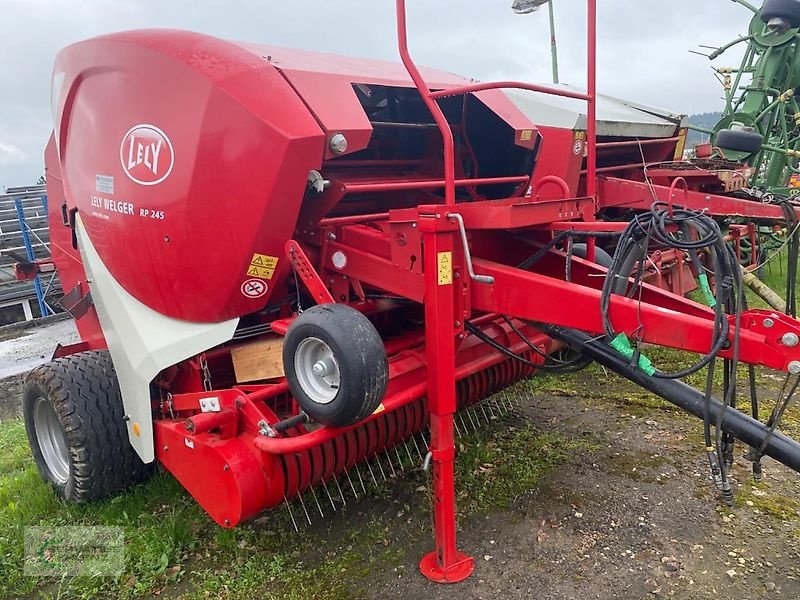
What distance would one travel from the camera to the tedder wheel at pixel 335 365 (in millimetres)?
2176

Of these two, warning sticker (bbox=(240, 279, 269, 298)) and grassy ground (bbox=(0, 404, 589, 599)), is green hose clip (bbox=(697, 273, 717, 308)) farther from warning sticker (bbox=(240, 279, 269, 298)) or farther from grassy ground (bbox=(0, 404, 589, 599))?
warning sticker (bbox=(240, 279, 269, 298))

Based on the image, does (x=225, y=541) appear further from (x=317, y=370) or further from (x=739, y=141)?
(x=739, y=141)

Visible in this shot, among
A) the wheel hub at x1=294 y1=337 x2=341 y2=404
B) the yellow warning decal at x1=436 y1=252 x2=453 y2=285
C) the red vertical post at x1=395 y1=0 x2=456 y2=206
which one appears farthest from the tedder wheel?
the red vertical post at x1=395 y1=0 x2=456 y2=206

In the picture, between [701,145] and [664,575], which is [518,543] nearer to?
[664,575]

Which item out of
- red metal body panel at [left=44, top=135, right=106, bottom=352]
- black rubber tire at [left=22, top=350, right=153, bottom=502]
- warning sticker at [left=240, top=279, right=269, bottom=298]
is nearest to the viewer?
warning sticker at [left=240, top=279, right=269, bottom=298]

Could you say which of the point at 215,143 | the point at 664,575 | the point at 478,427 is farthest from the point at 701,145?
the point at 215,143

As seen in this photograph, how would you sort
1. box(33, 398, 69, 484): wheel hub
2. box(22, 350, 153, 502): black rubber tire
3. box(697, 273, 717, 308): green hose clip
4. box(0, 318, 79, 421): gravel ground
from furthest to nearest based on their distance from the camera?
box(0, 318, 79, 421): gravel ground, box(33, 398, 69, 484): wheel hub, box(22, 350, 153, 502): black rubber tire, box(697, 273, 717, 308): green hose clip

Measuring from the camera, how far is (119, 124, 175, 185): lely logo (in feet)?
8.56

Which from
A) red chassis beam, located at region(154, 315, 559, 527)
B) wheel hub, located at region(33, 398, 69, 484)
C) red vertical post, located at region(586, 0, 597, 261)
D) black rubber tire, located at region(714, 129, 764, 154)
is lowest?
wheel hub, located at region(33, 398, 69, 484)

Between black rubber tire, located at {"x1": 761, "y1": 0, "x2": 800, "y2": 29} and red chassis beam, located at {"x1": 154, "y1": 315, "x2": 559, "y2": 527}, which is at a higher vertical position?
black rubber tire, located at {"x1": 761, "y1": 0, "x2": 800, "y2": 29}

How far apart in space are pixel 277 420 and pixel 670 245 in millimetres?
1594

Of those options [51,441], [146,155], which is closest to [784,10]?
[146,155]

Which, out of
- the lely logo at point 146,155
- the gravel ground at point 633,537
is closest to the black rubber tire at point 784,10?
the gravel ground at point 633,537

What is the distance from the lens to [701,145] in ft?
20.1
